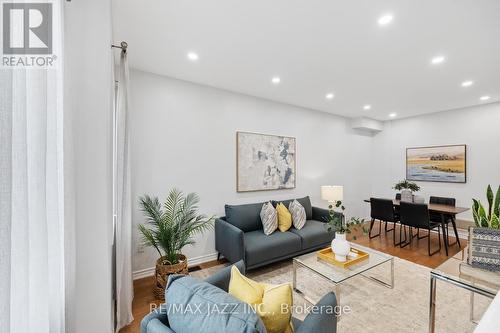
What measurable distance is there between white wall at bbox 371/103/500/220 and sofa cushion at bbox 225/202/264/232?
419 centimetres

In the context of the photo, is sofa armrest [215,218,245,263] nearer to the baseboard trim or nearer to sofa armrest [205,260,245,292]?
the baseboard trim

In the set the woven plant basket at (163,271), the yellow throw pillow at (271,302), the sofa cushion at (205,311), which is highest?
the sofa cushion at (205,311)

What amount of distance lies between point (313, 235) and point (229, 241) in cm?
129

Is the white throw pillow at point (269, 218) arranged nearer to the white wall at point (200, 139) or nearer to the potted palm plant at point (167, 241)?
the white wall at point (200, 139)

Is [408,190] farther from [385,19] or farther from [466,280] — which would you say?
[385,19]

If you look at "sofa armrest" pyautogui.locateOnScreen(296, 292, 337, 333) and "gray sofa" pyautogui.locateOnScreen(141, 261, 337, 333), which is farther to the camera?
"sofa armrest" pyautogui.locateOnScreen(296, 292, 337, 333)

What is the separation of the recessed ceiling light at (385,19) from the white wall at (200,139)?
222 centimetres

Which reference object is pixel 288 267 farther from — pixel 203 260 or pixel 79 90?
pixel 79 90

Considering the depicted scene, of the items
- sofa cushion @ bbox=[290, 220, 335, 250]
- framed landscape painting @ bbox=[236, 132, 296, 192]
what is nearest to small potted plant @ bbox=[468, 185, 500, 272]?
sofa cushion @ bbox=[290, 220, 335, 250]

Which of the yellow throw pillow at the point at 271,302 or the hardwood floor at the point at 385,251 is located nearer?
the yellow throw pillow at the point at 271,302

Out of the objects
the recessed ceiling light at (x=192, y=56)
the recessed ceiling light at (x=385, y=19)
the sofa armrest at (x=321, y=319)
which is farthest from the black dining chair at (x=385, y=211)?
the recessed ceiling light at (x=192, y=56)

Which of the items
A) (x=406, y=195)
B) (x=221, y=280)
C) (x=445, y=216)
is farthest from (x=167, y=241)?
(x=445, y=216)

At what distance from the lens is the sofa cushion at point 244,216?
3.16 meters

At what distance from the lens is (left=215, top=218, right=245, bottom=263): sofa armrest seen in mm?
2637
